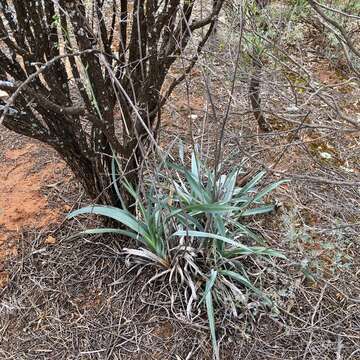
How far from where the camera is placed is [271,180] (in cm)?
233

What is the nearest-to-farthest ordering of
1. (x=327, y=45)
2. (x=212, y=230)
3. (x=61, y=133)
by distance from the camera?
(x=61, y=133) → (x=212, y=230) → (x=327, y=45)

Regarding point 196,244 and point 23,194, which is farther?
point 23,194

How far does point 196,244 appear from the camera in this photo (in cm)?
191

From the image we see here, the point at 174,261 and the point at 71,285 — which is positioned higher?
the point at 174,261

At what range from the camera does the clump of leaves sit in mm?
1780

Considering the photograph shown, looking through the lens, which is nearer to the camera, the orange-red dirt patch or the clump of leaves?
the clump of leaves

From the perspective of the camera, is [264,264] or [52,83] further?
[264,264]

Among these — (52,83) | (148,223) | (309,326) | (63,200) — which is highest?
(52,83)

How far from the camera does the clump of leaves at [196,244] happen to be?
1780 millimetres

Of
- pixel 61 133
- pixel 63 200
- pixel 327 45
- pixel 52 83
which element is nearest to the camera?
pixel 52 83

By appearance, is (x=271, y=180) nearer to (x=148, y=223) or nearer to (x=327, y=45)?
(x=148, y=223)

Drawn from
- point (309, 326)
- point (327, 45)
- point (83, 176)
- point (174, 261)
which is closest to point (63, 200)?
point (83, 176)

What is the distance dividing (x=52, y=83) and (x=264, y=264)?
3.69ft

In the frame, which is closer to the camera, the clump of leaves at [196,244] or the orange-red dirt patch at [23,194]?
the clump of leaves at [196,244]
